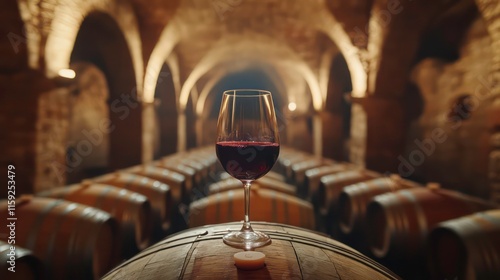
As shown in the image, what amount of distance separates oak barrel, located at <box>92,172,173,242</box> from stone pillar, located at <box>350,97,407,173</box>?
404cm

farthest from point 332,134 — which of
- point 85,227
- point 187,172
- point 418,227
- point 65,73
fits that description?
point 85,227

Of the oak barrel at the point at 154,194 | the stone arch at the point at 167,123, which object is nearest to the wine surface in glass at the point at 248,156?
the oak barrel at the point at 154,194

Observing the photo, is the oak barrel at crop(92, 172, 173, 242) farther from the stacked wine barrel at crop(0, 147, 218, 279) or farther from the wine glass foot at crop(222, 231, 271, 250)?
the wine glass foot at crop(222, 231, 271, 250)

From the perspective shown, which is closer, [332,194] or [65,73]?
[332,194]

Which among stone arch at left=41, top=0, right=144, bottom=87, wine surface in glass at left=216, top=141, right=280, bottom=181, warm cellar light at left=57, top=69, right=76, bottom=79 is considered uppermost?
stone arch at left=41, top=0, right=144, bottom=87

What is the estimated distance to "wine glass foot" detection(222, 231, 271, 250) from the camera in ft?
3.98

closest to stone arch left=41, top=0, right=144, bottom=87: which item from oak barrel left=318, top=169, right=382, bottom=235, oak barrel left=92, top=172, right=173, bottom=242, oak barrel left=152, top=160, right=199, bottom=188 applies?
oak barrel left=92, top=172, right=173, bottom=242

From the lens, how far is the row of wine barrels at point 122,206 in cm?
298

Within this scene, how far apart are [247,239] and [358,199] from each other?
2.55m

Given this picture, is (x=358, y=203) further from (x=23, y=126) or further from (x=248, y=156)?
(x=23, y=126)

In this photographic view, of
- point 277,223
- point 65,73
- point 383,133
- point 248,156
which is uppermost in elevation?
point 65,73

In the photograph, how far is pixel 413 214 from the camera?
2.79 meters

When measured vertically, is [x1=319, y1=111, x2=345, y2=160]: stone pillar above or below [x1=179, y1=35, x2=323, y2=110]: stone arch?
below

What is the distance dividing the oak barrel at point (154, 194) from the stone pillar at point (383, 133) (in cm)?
404
